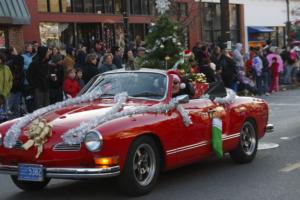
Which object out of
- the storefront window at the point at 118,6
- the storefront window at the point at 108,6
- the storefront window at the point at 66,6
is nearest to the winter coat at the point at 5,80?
the storefront window at the point at 66,6

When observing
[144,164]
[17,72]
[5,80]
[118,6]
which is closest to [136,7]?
[118,6]

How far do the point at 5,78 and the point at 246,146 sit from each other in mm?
7068

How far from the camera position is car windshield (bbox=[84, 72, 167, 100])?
7949 mm

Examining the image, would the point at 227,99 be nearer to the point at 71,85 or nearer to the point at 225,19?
the point at 71,85

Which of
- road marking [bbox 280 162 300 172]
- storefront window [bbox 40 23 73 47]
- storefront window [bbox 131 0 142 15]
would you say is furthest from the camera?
storefront window [bbox 131 0 142 15]

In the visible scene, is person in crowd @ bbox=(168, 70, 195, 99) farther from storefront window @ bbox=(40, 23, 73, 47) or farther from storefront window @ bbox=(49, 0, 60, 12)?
storefront window @ bbox=(49, 0, 60, 12)

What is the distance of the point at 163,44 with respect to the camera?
9258 mm

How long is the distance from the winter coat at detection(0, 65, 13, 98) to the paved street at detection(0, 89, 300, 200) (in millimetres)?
5832

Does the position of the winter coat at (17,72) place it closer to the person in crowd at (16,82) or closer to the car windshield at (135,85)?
the person in crowd at (16,82)

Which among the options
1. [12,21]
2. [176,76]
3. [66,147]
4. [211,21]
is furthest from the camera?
[211,21]

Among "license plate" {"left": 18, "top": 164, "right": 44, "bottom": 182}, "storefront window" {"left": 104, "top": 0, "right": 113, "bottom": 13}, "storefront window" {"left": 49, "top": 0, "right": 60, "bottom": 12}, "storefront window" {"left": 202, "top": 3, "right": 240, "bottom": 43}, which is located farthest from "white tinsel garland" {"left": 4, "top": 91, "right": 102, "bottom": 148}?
"storefront window" {"left": 202, "top": 3, "right": 240, "bottom": 43}

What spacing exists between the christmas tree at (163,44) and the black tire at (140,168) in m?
2.07

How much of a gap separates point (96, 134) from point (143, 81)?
168 cm

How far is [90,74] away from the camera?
15.0 m
